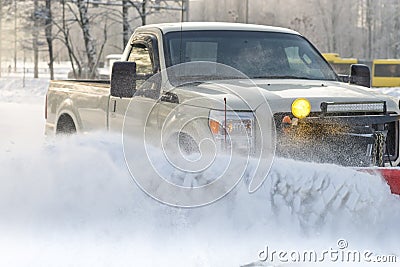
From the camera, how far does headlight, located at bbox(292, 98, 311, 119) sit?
14.1 feet

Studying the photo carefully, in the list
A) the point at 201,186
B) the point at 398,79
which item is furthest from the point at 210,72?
the point at 398,79

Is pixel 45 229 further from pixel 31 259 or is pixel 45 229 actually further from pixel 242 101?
pixel 242 101

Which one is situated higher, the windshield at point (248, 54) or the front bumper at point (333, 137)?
the windshield at point (248, 54)

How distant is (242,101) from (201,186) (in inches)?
31.8

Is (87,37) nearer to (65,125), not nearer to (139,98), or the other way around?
(65,125)

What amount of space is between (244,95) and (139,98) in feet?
3.56

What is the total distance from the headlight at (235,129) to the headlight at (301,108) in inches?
11.7

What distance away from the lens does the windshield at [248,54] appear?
5.30m

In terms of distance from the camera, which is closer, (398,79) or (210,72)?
(210,72)

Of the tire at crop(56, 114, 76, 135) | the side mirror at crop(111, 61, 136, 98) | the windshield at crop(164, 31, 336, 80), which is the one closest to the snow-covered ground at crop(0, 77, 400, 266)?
the side mirror at crop(111, 61, 136, 98)

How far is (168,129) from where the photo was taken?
15.0 ft

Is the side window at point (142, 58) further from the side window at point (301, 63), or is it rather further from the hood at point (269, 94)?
the side window at point (301, 63)

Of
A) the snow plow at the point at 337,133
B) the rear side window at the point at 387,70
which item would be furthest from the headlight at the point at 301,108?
the rear side window at the point at 387,70

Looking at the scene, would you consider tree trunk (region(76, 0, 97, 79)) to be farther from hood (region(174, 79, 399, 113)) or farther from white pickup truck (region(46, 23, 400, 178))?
hood (region(174, 79, 399, 113))
